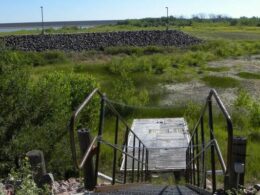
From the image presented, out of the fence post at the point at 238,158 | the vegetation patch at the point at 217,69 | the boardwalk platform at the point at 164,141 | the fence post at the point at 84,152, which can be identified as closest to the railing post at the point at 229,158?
the fence post at the point at 238,158

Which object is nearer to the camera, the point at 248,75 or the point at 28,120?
the point at 28,120

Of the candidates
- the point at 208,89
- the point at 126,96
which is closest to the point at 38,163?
the point at 126,96

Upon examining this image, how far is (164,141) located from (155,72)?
22065 mm

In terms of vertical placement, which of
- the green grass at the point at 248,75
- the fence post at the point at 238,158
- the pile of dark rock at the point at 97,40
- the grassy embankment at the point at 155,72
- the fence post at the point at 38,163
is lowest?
the green grass at the point at 248,75

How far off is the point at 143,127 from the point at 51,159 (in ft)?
19.4

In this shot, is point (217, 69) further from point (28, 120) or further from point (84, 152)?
point (84, 152)

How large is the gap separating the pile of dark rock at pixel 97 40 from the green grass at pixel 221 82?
77.1 ft

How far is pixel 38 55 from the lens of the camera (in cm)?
4616

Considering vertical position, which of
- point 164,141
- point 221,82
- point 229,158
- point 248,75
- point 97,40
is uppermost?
point 229,158

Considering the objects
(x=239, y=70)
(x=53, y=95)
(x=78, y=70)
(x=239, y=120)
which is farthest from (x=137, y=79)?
(x=53, y=95)

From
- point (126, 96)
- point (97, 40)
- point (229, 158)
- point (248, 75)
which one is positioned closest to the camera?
point (229, 158)

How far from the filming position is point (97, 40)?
202 feet

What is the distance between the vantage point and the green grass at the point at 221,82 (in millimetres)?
31000

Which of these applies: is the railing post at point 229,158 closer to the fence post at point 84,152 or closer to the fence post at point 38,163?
the fence post at point 84,152
